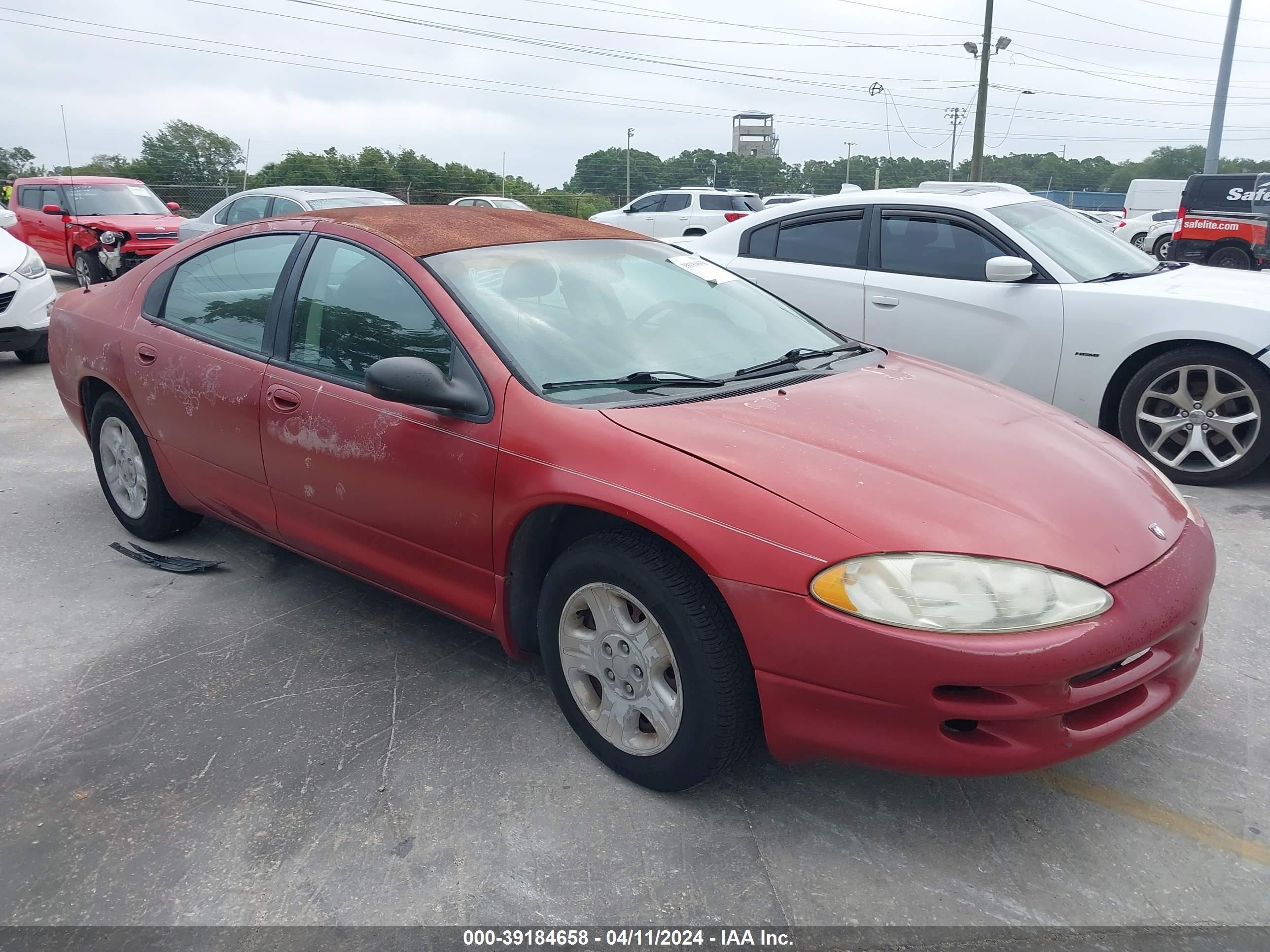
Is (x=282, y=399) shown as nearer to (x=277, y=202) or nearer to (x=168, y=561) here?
(x=168, y=561)

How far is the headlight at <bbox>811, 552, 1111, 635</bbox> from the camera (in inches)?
82.8

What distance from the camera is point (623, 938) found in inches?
83.5

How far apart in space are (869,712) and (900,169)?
56165mm

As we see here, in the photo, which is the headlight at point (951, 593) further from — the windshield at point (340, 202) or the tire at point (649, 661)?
the windshield at point (340, 202)

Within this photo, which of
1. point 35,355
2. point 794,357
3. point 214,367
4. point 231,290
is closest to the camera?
point 794,357

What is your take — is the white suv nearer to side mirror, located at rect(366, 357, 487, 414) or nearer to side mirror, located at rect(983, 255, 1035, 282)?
side mirror, located at rect(983, 255, 1035, 282)

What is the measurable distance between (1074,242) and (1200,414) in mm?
1364

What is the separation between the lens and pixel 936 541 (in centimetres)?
218

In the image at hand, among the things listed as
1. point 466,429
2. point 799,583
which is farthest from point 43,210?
point 799,583

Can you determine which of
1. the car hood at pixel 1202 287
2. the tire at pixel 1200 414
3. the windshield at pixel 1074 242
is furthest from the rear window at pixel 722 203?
the tire at pixel 1200 414

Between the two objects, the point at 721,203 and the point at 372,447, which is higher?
the point at 721,203

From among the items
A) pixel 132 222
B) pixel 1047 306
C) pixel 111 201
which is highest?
pixel 111 201

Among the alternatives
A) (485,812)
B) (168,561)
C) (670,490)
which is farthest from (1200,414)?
(168,561)

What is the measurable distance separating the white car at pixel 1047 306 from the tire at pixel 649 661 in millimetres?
3665
